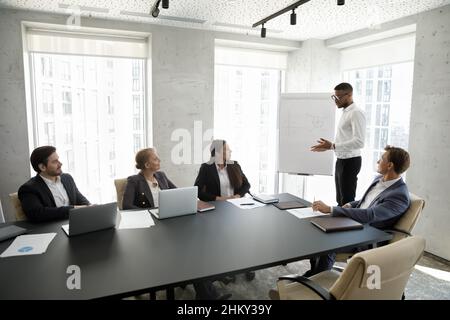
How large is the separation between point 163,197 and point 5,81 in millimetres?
2608

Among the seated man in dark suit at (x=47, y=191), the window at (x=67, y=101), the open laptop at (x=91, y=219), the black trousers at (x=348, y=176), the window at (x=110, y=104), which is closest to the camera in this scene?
the open laptop at (x=91, y=219)

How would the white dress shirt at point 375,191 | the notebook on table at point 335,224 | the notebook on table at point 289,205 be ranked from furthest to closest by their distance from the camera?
the notebook on table at point 289,205, the white dress shirt at point 375,191, the notebook on table at point 335,224

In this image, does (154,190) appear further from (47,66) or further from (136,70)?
(47,66)

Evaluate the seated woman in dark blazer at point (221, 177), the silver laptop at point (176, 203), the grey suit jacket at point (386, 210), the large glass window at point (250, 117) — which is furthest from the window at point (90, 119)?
the grey suit jacket at point (386, 210)

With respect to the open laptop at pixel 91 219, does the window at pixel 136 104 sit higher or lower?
higher

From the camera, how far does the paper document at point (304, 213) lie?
2444 millimetres

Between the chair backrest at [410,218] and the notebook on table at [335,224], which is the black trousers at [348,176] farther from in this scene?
the notebook on table at [335,224]

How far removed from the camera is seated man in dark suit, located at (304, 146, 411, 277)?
2.27 meters

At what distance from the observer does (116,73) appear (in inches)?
168

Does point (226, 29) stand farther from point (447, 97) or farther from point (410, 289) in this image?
point (410, 289)

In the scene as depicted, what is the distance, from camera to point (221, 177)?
3338 millimetres

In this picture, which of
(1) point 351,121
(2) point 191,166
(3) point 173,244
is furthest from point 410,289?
(2) point 191,166

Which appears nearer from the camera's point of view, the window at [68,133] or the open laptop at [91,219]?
the open laptop at [91,219]

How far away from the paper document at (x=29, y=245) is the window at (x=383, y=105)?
13.1 ft
